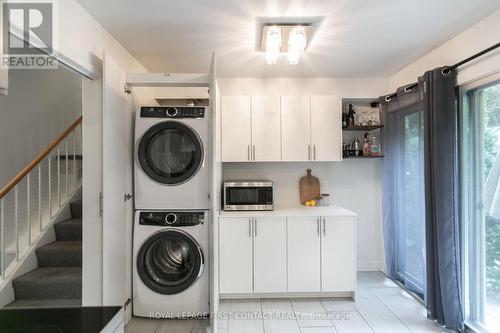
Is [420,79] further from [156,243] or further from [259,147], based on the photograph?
[156,243]

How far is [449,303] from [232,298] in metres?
1.91

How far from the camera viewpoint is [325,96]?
312 centimetres

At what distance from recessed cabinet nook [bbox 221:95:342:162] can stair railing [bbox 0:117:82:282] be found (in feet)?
6.33

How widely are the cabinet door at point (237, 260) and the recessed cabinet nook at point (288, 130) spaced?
0.81 metres

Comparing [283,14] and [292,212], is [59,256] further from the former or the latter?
[283,14]

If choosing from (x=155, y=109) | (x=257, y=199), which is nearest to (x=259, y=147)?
(x=257, y=199)

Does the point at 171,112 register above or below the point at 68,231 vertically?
above

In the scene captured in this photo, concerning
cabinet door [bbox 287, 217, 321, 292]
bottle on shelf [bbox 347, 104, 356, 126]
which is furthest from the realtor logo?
bottle on shelf [bbox 347, 104, 356, 126]

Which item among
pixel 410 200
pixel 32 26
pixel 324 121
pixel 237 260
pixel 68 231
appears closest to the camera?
pixel 32 26

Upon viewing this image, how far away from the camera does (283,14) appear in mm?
1975

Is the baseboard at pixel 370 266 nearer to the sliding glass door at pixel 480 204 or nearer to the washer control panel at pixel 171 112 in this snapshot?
the sliding glass door at pixel 480 204

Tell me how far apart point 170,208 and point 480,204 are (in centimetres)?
260

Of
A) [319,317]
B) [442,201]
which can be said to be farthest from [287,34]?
[319,317]

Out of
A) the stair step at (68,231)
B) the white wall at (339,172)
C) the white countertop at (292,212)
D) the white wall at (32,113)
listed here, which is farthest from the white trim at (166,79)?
the stair step at (68,231)
